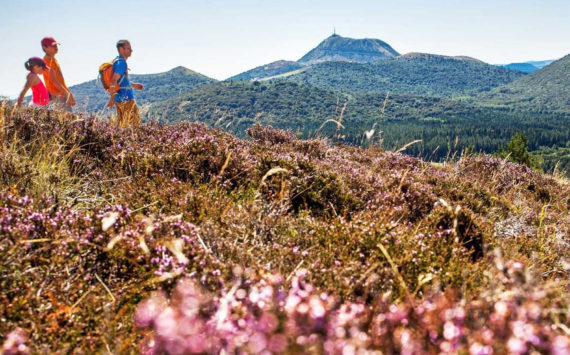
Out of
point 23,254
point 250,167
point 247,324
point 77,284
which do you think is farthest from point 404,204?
point 23,254

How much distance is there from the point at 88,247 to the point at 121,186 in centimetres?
148

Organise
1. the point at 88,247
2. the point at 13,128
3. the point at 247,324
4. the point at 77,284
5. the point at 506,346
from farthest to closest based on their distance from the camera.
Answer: the point at 13,128, the point at 88,247, the point at 77,284, the point at 247,324, the point at 506,346

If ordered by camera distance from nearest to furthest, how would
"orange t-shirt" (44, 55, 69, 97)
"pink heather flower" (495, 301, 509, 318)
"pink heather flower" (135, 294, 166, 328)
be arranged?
"pink heather flower" (495, 301, 509, 318) < "pink heather flower" (135, 294, 166, 328) < "orange t-shirt" (44, 55, 69, 97)

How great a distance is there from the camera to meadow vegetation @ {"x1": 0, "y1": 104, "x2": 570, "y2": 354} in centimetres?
145

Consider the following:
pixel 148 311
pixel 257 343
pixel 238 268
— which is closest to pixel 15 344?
pixel 148 311

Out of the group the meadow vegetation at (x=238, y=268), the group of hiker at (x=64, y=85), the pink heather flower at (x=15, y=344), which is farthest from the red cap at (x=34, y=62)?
the pink heather flower at (x=15, y=344)

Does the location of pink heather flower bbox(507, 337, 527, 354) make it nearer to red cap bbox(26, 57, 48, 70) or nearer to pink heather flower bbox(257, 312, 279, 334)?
pink heather flower bbox(257, 312, 279, 334)

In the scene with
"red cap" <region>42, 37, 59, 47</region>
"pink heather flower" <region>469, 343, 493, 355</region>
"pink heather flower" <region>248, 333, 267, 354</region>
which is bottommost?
"pink heather flower" <region>469, 343, 493, 355</region>

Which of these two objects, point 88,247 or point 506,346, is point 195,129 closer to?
point 88,247

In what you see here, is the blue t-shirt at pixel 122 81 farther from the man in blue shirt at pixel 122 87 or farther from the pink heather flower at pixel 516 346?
the pink heather flower at pixel 516 346

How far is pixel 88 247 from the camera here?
238cm

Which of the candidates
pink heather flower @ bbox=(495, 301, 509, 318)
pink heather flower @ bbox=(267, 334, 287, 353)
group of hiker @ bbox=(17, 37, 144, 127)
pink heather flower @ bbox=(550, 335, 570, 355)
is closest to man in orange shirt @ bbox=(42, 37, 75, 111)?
group of hiker @ bbox=(17, 37, 144, 127)

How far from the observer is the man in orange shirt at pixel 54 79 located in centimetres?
809

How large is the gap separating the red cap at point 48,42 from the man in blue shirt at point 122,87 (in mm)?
1811
